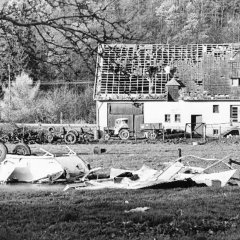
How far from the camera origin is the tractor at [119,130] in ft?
142

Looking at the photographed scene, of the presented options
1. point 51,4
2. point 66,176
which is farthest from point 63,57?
point 66,176

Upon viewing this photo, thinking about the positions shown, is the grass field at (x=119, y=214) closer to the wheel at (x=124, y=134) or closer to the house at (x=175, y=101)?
the wheel at (x=124, y=134)

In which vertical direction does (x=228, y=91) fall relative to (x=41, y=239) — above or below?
above

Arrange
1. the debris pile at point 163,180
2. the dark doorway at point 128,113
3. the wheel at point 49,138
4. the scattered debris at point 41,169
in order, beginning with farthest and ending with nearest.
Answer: the dark doorway at point 128,113 → the wheel at point 49,138 → the scattered debris at point 41,169 → the debris pile at point 163,180

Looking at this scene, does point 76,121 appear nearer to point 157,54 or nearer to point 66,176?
point 157,54

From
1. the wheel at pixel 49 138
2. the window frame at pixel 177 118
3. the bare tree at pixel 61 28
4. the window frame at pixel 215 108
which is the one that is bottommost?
the wheel at pixel 49 138

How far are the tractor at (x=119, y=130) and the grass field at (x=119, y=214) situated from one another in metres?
27.9

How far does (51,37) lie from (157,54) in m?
44.1

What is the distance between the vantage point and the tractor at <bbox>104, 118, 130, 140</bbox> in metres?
43.4

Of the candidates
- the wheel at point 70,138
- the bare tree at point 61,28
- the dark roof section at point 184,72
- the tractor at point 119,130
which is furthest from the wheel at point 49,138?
the bare tree at point 61,28

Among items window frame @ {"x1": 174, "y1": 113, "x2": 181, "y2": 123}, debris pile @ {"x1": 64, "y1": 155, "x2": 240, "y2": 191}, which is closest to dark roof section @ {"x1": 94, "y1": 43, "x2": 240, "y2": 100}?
window frame @ {"x1": 174, "y1": 113, "x2": 181, "y2": 123}

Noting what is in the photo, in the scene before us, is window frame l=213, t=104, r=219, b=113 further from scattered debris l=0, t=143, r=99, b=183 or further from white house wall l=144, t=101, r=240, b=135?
scattered debris l=0, t=143, r=99, b=183

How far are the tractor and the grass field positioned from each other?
27886mm

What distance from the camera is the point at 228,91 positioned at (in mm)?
49781
